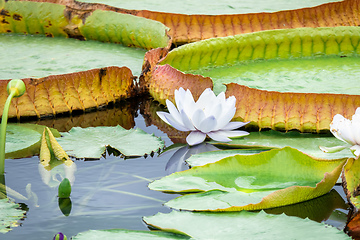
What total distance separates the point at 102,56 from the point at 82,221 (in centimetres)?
141

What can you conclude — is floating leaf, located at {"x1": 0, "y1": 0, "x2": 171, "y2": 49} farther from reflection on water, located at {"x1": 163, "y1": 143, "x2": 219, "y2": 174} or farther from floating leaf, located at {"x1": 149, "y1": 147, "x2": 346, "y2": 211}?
floating leaf, located at {"x1": 149, "y1": 147, "x2": 346, "y2": 211}

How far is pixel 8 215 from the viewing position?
109cm

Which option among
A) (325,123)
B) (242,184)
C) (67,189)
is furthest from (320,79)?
(67,189)

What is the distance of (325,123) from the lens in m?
1.67

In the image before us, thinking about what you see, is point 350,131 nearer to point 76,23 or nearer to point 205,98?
point 205,98

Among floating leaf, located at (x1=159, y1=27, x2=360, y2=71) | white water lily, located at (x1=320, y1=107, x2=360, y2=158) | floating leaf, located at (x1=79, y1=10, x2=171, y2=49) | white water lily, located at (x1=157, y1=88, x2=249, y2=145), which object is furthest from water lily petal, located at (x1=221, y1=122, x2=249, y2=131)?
floating leaf, located at (x1=79, y1=10, x2=171, y2=49)

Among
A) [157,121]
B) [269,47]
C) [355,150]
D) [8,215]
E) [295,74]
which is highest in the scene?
[269,47]

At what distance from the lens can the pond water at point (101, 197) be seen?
1075 mm

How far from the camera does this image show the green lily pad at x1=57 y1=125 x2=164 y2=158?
1.51 metres

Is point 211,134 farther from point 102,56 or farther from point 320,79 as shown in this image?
point 102,56

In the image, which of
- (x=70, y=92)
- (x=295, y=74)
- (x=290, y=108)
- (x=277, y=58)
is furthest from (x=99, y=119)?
(x=277, y=58)

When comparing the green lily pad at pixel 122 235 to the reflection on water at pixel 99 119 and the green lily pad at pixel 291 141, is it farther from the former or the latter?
the reflection on water at pixel 99 119

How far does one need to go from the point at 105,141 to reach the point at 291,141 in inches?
25.4

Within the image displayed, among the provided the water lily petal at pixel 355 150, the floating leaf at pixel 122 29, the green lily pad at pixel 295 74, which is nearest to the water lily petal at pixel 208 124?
the green lily pad at pixel 295 74
